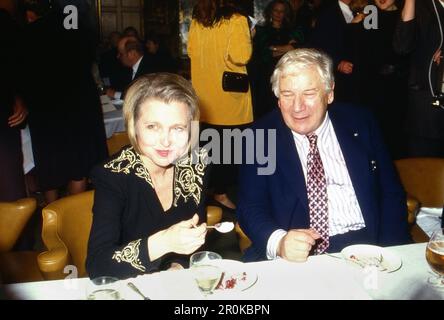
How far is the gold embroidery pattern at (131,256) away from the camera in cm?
154

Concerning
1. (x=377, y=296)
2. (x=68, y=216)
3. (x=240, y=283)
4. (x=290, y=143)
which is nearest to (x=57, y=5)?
(x=68, y=216)

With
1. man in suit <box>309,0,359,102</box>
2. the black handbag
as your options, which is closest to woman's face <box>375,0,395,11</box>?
man in suit <box>309,0,359,102</box>

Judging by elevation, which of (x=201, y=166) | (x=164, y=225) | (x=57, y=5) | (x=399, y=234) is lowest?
(x=399, y=234)

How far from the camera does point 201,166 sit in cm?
203

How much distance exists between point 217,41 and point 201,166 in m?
2.08

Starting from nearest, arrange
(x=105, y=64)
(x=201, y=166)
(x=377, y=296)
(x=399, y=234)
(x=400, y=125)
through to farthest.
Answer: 1. (x=377, y=296)
2. (x=201, y=166)
3. (x=399, y=234)
4. (x=400, y=125)
5. (x=105, y=64)

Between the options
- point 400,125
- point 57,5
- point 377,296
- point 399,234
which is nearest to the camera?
point 377,296

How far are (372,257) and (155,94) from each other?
1009mm

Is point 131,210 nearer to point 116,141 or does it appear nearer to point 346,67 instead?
point 116,141

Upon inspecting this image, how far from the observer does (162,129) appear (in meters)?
1.73

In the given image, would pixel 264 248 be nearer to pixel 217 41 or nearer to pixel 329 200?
pixel 329 200

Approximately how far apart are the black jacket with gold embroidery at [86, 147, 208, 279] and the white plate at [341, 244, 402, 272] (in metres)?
0.69

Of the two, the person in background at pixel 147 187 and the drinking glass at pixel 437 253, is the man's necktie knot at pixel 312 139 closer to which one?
the person in background at pixel 147 187

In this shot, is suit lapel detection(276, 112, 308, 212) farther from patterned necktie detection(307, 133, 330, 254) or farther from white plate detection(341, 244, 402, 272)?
white plate detection(341, 244, 402, 272)
